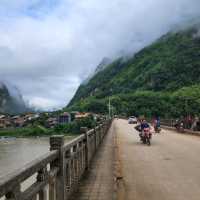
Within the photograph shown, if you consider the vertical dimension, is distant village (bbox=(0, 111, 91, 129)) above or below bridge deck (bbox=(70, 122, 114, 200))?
above

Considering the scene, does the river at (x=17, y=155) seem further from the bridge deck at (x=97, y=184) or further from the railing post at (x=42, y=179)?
the railing post at (x=42, y=179)

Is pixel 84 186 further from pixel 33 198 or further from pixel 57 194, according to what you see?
pixel 33 198

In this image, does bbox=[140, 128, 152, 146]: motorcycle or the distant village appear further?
the distant village

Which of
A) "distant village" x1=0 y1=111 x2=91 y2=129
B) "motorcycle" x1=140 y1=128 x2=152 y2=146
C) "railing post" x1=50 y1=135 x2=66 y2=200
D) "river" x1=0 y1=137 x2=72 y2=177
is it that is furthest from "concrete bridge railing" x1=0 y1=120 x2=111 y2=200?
"distant village" x1=0 y1=111 x2=91 y2=129

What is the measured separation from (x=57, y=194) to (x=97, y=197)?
2078 mm

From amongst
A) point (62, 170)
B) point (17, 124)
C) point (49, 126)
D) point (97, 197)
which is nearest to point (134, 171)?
point (97, 197)

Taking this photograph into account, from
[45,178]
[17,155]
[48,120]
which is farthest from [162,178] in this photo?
[48,120]

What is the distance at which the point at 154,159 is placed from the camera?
47.2 feet

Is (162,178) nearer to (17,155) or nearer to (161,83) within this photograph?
(17,155)

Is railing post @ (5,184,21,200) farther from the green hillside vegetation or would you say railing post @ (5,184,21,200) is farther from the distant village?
the distant village

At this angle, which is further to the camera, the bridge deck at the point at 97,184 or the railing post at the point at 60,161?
the bridge deck at the point at 97,184

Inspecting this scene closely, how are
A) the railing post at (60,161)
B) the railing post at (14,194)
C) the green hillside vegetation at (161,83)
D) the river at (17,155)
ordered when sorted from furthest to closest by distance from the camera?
the green hillside vegetation at (161,83) → the river at (17,155) → the railing post at (60,161) → the railing post at (14,194)

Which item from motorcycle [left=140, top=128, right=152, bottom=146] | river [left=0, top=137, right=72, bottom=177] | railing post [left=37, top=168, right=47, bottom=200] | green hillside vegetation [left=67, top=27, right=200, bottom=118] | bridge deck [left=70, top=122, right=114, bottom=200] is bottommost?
river [left=0, top=137, right=72, bottom=177]

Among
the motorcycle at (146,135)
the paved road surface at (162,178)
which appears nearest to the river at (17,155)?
the motorcycle at (146,135)
